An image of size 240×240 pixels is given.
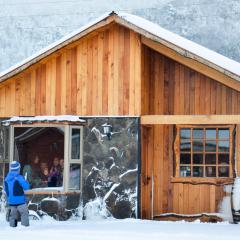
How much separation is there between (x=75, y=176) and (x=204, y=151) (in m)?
3.26

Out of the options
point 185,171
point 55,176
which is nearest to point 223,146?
point 185,171

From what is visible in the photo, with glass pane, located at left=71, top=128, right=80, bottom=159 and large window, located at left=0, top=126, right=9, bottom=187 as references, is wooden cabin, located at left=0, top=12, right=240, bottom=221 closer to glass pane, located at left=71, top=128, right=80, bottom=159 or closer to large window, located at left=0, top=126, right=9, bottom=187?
glass pane, located at left=71, top=128, right=80, bottom=159

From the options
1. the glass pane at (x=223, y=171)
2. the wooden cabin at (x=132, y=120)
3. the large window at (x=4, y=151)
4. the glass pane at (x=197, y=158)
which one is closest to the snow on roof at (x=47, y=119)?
the wooden cabin at (x=132, y=120)

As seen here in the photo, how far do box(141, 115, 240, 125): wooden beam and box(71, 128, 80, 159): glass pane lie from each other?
5.92ft

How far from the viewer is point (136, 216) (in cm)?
1698

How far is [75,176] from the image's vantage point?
17.6 m

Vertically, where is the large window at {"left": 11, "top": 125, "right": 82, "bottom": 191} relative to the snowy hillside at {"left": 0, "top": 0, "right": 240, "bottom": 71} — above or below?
below

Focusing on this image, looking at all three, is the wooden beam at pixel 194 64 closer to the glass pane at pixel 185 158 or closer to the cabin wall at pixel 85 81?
the cabin wall at pixel 85 81

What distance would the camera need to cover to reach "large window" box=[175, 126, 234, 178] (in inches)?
681

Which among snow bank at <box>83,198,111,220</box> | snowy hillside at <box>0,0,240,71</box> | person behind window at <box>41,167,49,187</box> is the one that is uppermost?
snowy hillside at <box>0,0,240,71</box>

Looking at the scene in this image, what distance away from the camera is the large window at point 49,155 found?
57.1ft

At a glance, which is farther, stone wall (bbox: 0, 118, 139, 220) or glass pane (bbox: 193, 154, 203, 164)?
glass pane (bbox: 193, 154, 203, 164)

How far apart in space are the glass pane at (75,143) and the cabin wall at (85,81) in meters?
0.48

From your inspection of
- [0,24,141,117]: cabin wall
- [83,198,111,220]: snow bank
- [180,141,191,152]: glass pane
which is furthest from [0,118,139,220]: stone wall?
[180,141,191,152]: glass pane
